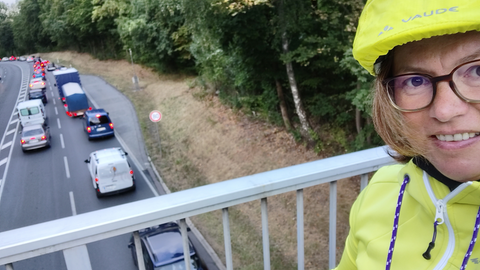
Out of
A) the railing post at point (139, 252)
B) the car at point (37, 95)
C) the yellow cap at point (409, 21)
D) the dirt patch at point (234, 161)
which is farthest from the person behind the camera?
the car at point (37, 95)

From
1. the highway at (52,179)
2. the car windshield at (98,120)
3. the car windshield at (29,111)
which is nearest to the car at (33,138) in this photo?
the highway at (52,179)

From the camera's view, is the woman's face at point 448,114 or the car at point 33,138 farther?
the car at point 33,138

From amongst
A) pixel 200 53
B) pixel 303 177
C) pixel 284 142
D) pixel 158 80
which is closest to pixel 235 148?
pixel 284 142

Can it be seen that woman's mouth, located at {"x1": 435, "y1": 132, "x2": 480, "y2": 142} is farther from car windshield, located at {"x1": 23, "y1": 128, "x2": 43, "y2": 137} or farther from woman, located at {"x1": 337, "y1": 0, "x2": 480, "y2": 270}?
car windshield, located at {"x1": 23, "y1": 128, "x2": 43, "y2": 137}

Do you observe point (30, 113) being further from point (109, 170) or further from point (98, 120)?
point (109, 170)

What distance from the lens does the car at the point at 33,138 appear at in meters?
17.8

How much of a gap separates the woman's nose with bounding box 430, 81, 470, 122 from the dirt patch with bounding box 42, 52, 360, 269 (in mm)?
5793

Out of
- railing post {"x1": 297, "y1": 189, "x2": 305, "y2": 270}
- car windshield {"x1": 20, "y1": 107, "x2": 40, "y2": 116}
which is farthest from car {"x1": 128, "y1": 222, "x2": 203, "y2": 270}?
car windshield {"x1": 20, "y1": 107, "x2": 40, "y2": 116}

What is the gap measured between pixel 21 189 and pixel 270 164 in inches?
387

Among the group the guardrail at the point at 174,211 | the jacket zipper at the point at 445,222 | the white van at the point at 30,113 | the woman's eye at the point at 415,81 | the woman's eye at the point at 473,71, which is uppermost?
the woman's eye at the point at 473,71

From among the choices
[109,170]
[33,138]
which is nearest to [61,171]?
[33,138]

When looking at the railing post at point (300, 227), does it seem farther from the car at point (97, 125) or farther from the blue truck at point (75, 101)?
the blue truck at point (75, 101)

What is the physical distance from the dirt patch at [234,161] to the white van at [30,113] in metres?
5.60

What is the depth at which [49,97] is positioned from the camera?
101 ft
